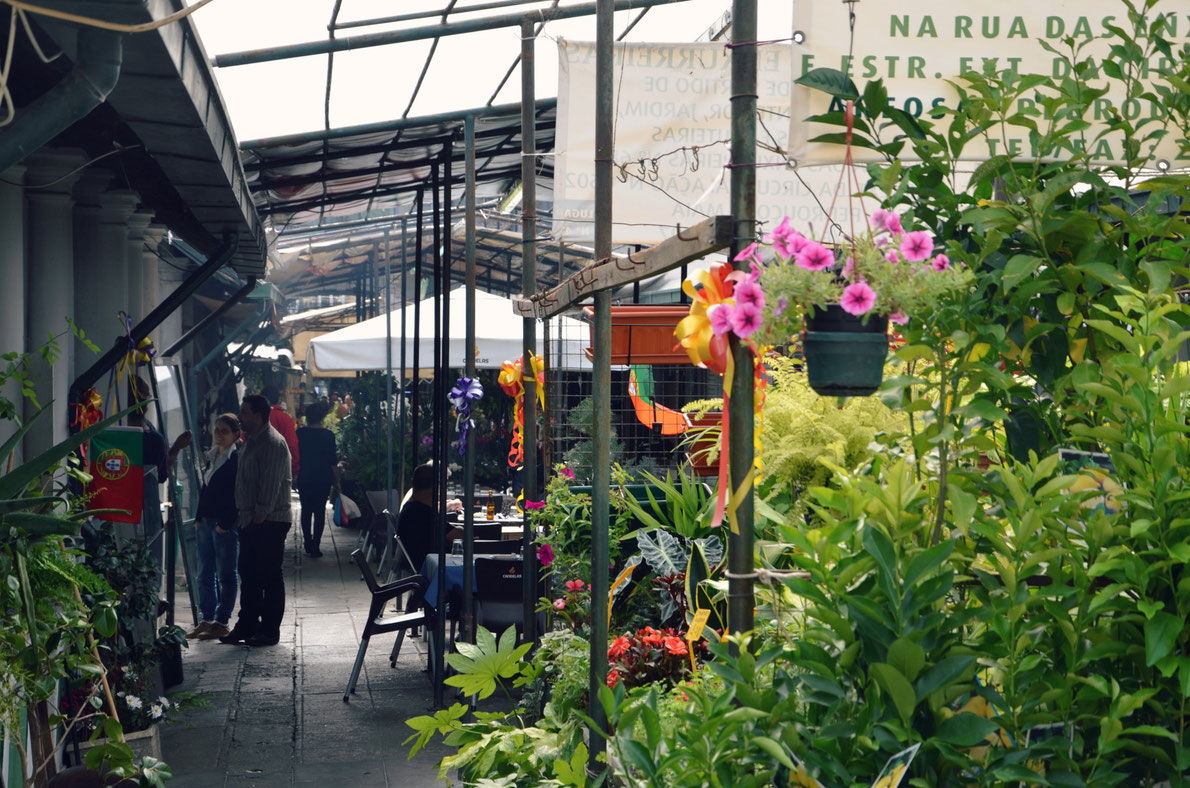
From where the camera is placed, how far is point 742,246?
6.70ft

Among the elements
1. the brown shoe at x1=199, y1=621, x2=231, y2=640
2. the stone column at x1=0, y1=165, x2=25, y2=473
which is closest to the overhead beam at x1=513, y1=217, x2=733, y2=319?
the stone column at x1=0, y1=165, x2=25, y2=473

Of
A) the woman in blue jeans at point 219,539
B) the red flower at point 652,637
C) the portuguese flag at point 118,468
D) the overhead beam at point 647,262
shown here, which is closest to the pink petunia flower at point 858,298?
the overhead beam at point 647,262

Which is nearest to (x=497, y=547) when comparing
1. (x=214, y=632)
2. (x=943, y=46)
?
(x=214, y=632)

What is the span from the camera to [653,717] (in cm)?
198

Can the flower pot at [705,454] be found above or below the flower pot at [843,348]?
below

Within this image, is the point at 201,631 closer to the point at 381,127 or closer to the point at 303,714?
the point at 303,714

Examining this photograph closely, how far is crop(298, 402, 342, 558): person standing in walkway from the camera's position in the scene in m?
12.1

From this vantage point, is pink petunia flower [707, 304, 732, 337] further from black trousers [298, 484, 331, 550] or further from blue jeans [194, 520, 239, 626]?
black trousers [298, 484, 331, 550]

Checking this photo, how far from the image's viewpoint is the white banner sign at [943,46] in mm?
2303

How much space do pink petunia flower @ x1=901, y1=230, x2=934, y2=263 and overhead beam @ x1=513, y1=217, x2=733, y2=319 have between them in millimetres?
326

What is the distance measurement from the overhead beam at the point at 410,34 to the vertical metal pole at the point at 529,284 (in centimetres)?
19

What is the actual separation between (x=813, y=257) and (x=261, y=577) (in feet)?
22.2

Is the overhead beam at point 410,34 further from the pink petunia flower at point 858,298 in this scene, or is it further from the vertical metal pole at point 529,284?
the pink petunia flower at point 858,298

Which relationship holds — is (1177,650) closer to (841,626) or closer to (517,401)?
(841,626)
